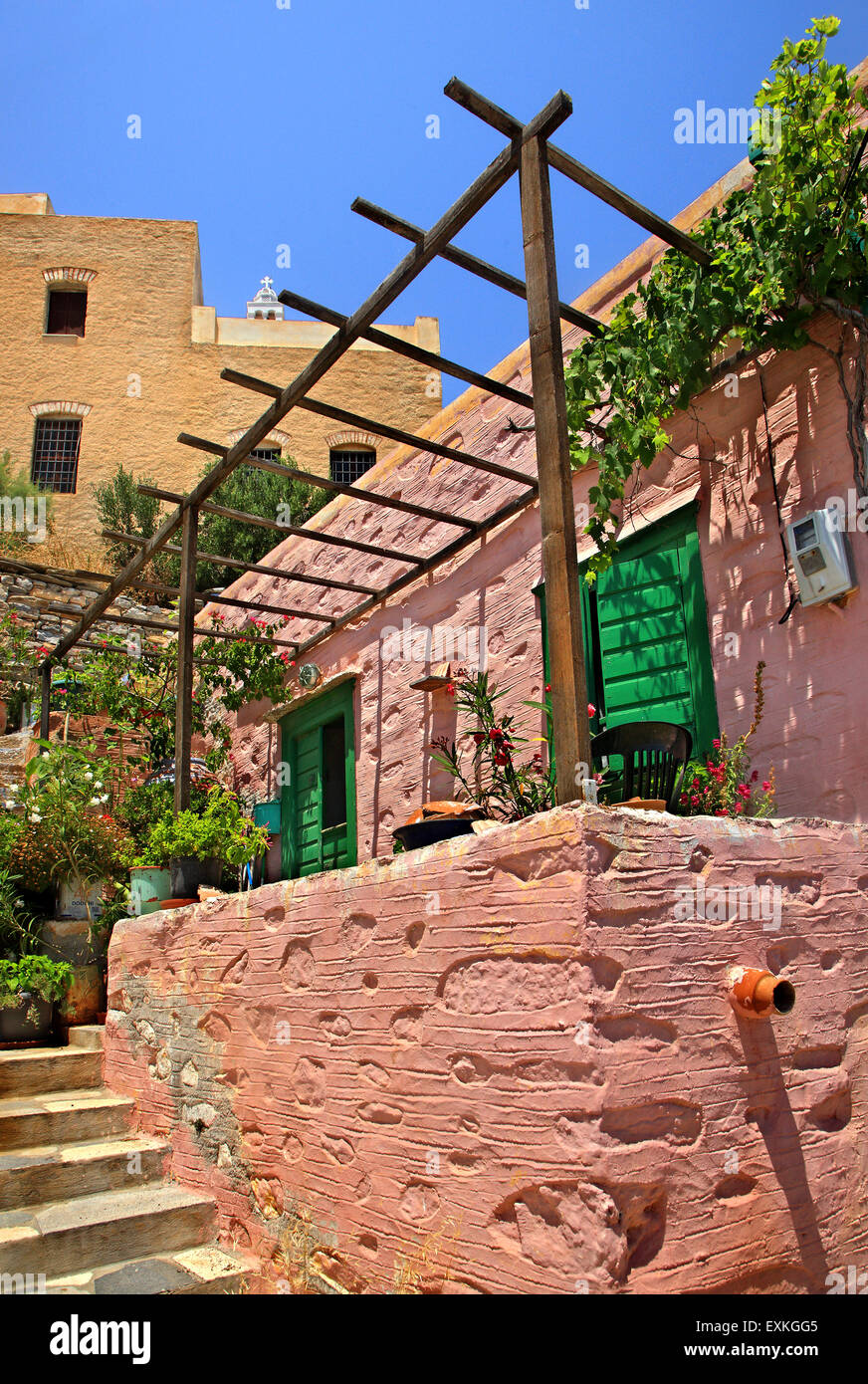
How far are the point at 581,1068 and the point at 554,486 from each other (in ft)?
5.46

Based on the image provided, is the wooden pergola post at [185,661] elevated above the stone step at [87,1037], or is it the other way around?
the wooden pergola post at [185,661]

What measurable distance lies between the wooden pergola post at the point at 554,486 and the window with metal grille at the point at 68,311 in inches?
→ 706

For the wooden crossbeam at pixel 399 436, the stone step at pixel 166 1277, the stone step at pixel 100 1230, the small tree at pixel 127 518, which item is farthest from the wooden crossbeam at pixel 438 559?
the small tree at pixel 127 518

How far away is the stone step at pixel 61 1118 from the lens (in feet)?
13.7

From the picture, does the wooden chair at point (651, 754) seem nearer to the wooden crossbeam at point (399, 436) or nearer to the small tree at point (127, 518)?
the wooden crossbeam at point (399, 436)

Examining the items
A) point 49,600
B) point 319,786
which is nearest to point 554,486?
point 319,786

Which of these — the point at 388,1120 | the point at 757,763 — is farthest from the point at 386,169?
the point at 388,1120

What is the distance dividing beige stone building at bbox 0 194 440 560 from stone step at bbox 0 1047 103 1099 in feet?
44.0

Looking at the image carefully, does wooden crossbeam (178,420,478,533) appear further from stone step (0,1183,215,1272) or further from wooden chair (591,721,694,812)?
stone step (0,1183,215,1272)

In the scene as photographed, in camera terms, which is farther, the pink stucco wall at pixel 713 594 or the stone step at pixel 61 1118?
the stone step at pixel 61 1118

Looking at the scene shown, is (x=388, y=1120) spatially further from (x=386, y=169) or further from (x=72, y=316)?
(x=72, y=316)

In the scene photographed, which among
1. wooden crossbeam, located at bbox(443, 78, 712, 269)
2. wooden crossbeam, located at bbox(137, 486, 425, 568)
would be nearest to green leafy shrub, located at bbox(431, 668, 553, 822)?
wooden crossbeam, located at bbox(137, 486, 425, 568)

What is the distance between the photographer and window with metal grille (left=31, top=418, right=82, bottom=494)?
58.2 ft
